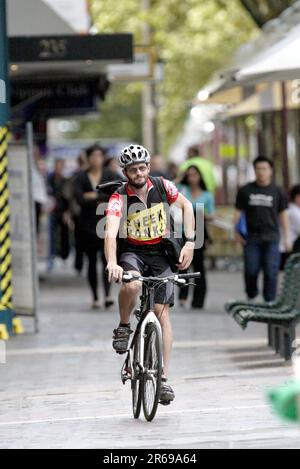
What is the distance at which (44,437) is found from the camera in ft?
29.4

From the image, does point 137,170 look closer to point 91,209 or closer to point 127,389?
point 127,389

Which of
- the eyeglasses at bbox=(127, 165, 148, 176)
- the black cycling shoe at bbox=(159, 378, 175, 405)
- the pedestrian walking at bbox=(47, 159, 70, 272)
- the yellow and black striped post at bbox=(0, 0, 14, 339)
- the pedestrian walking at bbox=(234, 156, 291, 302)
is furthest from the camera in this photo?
the pedestrian walking at bbox=(47, 159, 70, 272)

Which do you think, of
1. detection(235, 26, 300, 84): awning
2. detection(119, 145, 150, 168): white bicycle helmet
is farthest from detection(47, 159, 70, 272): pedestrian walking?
detection(119, 145, 150, 168): white bicycle helmet

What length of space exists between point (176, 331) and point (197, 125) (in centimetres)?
2293

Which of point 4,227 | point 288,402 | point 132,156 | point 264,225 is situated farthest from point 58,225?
point 288,402

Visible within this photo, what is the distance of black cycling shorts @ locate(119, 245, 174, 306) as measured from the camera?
980 cm

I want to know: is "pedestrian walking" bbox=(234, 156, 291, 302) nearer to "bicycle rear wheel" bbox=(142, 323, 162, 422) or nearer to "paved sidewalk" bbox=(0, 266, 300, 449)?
"paved sidewalk" bbox=(0, 266, 300, 449)

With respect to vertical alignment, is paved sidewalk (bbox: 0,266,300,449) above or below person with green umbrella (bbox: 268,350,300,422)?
below

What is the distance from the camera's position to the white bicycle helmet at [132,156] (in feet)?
31.7

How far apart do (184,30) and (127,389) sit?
28.2 metres

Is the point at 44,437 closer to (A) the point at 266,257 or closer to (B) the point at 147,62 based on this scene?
(A) the point at 266,257

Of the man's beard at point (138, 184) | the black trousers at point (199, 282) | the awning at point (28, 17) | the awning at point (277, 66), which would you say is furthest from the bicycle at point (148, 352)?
the awning at point (28, 17)

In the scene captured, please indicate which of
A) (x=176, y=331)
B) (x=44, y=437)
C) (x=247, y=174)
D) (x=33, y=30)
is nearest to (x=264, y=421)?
(x=44, y=437)

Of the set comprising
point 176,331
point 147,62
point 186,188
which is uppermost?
point 147,62
